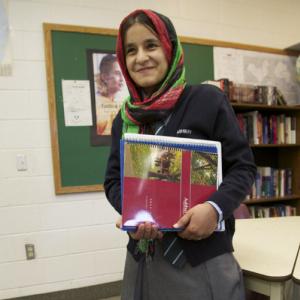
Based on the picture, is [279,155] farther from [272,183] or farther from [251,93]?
[251,93]

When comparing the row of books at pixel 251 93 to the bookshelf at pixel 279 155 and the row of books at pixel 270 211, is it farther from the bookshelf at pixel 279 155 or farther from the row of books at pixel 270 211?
the row of books at pixel 270 211

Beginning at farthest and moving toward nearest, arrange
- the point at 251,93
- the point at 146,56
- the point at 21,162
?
the point at 251,93, the point at 21,162, the point at 146,56

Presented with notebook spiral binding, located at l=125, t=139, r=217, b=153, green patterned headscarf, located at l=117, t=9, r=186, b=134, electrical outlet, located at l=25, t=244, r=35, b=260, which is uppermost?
green patterned headscarf, located at l=117, t=9, r=186, b=134

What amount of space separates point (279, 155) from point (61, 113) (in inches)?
86.0

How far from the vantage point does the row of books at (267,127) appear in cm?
261

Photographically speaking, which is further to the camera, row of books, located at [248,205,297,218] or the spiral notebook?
row of books, located at [248,205,297,218]

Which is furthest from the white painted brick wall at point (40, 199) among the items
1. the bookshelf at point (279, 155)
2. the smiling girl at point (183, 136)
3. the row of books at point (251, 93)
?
the smiling girl at point (183, 136)

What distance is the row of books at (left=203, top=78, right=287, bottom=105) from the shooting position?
8.13ft

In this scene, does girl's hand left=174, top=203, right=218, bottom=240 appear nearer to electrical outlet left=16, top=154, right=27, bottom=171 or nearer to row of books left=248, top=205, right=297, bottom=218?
electrical outlet left=16, top=154, right=27, bottom=171

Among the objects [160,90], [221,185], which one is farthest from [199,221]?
[160,90]

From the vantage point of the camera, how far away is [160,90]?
82cm

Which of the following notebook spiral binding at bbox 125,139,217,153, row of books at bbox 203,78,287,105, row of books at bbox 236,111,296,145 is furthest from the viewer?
row of books at bbox 236,111,296,145

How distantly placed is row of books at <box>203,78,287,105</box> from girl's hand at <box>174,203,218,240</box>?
1916 millimetres

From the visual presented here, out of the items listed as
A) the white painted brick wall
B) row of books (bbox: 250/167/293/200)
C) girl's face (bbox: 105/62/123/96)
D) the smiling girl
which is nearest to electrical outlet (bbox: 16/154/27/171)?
the white painted brick wall
